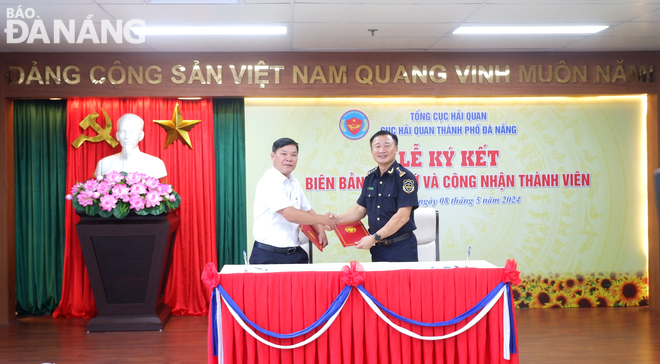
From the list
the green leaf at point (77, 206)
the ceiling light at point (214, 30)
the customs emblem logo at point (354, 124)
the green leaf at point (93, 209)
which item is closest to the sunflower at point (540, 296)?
the customs emblem logo at point (354, 124)

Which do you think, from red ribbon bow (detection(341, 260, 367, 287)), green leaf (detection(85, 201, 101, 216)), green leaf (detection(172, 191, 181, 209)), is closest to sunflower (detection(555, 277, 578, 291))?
red ribbon bow (detection(341, 260, 367, 287))

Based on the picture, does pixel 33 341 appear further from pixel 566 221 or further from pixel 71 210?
pixel 566 221

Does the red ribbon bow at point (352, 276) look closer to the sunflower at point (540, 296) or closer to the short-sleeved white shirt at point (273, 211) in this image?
the short-sleeved white shirt at point (273, 211)

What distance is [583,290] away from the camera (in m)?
5.73

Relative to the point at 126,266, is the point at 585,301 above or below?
below

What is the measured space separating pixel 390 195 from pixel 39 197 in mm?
3821

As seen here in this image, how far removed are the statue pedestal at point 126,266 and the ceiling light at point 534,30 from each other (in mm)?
3238

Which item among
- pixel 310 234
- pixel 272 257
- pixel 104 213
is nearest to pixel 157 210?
pixel 104 213

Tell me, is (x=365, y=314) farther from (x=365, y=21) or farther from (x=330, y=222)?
(x=365, y=21)

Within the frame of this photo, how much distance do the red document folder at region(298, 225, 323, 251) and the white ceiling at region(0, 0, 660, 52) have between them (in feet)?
5.29

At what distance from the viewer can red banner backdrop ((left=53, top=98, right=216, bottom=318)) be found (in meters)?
5.52

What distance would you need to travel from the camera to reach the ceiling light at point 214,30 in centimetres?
455

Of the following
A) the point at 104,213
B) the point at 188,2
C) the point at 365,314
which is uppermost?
the point at 188,2

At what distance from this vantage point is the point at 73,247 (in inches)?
217
